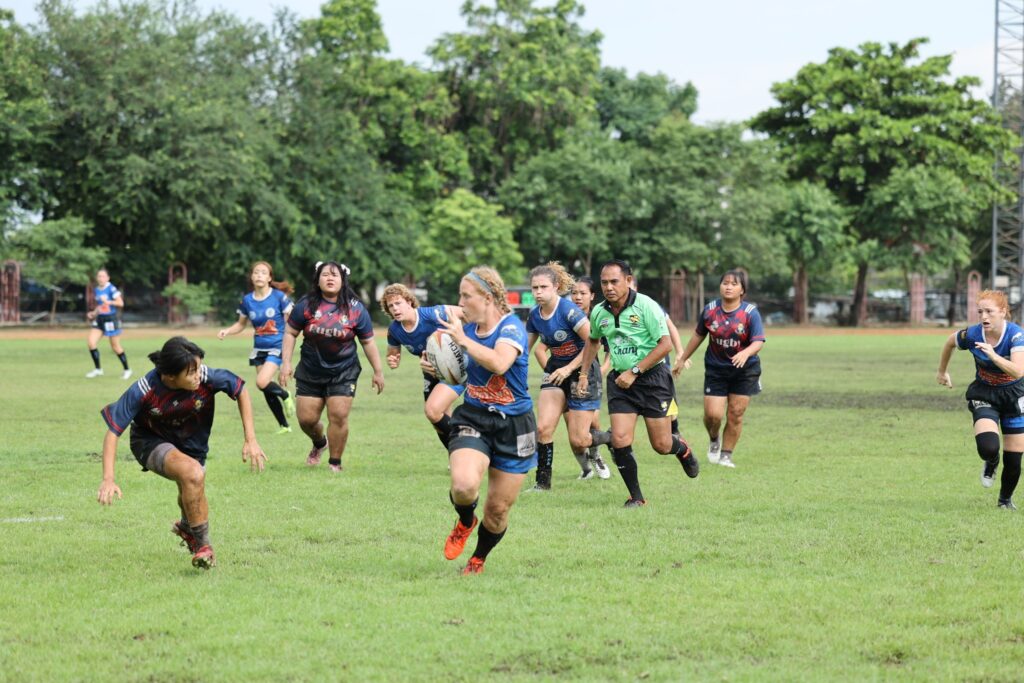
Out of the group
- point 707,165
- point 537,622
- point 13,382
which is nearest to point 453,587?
point 537,622

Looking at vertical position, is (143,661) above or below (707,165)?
below

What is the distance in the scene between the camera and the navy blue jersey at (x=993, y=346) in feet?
30.0

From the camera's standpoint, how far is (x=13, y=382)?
21.2 metres

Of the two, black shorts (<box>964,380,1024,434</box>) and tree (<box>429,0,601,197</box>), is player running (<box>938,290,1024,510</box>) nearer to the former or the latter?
black shorts (<box>964,380,1024,434</box>)

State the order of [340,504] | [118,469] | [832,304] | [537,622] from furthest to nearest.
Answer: [832,304]
[118,469]
[340,504]
[537,622]

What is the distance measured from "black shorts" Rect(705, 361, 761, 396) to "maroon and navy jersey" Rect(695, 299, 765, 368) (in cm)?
11

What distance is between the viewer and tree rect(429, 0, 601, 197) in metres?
53.2

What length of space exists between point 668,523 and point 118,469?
5.19 metres

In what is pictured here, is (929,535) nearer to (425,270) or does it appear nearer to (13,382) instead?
(13,382)

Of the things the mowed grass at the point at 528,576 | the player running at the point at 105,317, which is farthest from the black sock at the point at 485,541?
the player running at the point at 105,317

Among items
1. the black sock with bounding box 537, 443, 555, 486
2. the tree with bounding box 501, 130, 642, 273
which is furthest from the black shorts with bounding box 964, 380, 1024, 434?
the tree with bounding box 501, 130, 642, 273

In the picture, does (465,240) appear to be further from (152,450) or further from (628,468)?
(152,450)

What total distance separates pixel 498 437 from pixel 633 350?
3153 mm

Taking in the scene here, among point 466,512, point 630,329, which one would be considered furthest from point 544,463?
point 466,512
